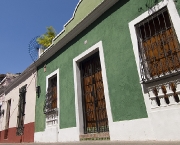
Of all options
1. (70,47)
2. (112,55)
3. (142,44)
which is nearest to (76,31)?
(70,47)

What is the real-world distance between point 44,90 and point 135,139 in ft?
16.8

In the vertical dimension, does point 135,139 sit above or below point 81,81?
below

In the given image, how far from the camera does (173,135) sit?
2904mm

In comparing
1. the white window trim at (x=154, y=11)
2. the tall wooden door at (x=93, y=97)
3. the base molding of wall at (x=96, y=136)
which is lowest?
the base molding of wall at (x=96, y=136)

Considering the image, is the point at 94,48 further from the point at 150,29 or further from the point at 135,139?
the point at 135,139

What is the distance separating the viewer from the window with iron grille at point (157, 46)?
3449 mm

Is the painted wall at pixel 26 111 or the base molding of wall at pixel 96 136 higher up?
the painted wall at pixel 26 111

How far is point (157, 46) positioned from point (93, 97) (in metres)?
2.52

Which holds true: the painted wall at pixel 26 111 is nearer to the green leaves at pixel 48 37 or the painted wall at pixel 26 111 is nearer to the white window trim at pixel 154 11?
the white window trim at pixel 154 11

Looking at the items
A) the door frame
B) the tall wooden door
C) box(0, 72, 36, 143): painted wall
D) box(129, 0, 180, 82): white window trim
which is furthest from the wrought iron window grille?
box(129, 0, 180, 82): white window trim

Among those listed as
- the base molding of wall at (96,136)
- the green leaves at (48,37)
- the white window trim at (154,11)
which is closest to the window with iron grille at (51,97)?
the base molding of wall at (96,136)

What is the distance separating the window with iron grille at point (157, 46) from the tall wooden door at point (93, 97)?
1.68m

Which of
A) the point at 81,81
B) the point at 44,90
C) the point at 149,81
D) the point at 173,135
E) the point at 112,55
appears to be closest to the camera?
the point at 173,135

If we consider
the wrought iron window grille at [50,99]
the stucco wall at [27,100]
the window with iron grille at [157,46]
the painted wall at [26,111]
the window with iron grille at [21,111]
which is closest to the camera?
the window with iron grille at [157,46]
